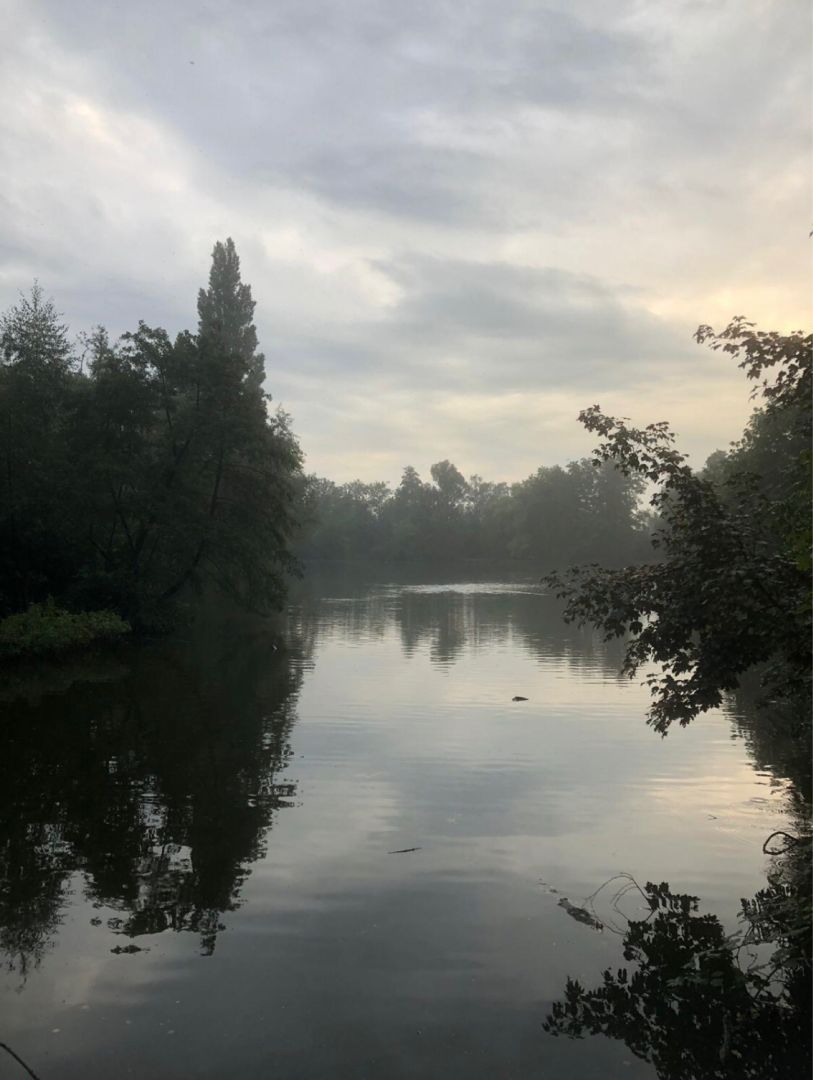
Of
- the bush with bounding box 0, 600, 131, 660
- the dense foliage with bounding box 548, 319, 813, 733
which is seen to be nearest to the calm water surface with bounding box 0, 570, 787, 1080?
the dense foliage with bounding box 548, 319, 813, 733

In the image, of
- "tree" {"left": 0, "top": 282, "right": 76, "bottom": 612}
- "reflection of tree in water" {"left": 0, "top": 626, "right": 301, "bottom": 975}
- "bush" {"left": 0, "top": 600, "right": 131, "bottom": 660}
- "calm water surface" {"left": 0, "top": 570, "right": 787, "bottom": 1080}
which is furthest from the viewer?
"tree" {"left": 0, "top": 282, "right": 76, "bottom": 612}

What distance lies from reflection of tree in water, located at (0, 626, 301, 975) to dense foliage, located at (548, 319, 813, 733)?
5.00 m

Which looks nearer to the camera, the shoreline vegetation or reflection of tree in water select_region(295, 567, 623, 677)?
the shoreline vegetation

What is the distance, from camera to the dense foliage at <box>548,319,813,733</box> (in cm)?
709

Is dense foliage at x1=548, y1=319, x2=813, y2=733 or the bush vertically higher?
dense foliage at x1=548, y1=319, x2=813, y2=733

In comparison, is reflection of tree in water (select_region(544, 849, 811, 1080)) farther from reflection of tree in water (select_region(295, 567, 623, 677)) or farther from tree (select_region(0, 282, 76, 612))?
tree (select_region(0, 282, 76, 612))

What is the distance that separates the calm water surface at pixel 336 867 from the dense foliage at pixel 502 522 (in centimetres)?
10066

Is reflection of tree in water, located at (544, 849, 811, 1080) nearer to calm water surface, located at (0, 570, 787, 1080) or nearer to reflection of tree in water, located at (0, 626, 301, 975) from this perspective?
calm water surface, located at (0, 570, 787, 1080)

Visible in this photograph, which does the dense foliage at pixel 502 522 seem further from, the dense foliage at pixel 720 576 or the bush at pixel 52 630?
the dense foliage at pixel 720 576

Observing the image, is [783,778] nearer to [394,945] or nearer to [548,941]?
[548,941]

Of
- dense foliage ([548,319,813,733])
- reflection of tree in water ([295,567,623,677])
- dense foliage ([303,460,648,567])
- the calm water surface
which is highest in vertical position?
dense foliage ([303,460,648,567])

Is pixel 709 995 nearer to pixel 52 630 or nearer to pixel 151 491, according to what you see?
pixel 52 630

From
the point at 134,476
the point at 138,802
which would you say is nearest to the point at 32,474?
the point at 134,476

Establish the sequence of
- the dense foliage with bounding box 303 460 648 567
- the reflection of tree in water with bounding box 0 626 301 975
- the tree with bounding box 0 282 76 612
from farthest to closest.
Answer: the dense foliage with bounding box 303 460 648 567 → the tree with bounding box 0 282 76 612 → the reflection of tree in water with bounding box 0 626 301 975
